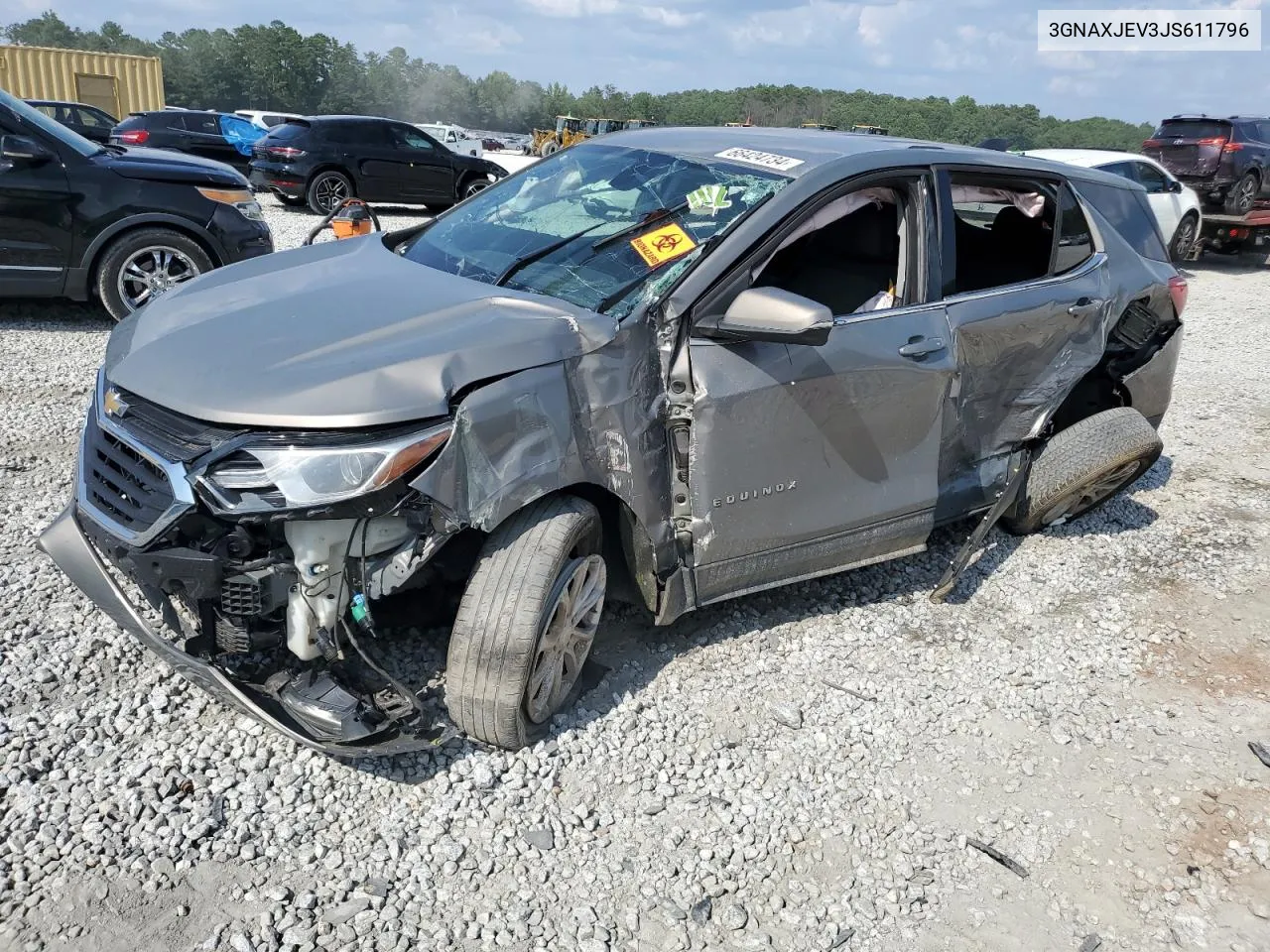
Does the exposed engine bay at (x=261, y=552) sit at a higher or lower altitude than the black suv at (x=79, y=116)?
lower

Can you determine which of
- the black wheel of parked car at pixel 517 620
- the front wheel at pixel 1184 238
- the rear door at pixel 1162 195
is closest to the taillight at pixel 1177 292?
the black wheel of parked car at pixel 517 620

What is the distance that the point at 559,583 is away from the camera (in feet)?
9.14

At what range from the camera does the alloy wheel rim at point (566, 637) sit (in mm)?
2832

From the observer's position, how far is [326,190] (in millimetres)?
14656

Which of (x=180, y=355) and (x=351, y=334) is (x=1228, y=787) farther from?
(x=180, y=355)

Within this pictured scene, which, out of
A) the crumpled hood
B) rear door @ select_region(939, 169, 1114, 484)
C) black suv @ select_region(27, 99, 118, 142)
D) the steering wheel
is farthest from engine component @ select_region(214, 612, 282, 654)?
black suv @ select_region(27, 99, 118, 142)

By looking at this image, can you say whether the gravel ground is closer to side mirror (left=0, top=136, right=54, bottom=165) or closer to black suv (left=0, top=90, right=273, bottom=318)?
black suv (left=0, top=90, right=273, bottom=318)

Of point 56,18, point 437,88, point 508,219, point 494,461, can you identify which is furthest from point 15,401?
point 56,18

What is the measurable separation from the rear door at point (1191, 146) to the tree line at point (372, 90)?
→ 37.2m

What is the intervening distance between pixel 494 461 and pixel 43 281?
568 cm

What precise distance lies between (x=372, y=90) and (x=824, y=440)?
9021 centimetres

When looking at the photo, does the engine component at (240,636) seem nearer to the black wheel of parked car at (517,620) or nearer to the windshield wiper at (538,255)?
the black wheel of parked car at (517,620)

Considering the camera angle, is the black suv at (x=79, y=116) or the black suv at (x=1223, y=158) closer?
the black suv at (x=1223, y=158)

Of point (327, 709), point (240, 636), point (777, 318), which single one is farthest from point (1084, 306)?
point (240, 636)
